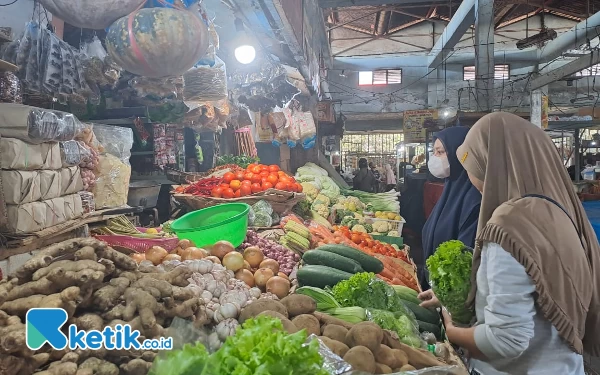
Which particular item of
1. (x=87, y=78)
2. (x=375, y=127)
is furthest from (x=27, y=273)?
(x=375, y=127)

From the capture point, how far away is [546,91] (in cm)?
1777

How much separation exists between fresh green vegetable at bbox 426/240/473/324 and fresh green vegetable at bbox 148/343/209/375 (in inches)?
55.5

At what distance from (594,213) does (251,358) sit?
7.33 m

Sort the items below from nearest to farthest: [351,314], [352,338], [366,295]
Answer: [352,338]
[351,314]
[366,295]

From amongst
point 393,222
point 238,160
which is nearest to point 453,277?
point 393,222

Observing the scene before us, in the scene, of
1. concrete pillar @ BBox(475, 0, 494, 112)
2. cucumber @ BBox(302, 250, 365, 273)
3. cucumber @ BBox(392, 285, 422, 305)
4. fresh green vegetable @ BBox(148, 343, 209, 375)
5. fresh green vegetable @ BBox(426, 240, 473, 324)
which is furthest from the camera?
concrete pillar @ BBox(475, 0, 494, 112)

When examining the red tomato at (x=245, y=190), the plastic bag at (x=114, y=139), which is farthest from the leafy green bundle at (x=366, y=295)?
the plastic bag at (x=114, y=139)

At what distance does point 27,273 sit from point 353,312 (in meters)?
1.54

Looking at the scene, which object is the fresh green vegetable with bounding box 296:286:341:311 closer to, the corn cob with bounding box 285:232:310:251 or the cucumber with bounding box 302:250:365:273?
the cucumber with bounding box 302:250:365:273

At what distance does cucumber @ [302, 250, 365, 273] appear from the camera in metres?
3.30

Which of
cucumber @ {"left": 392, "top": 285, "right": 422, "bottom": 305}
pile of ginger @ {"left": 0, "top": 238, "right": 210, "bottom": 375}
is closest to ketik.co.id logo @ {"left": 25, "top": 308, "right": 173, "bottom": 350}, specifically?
pile of ginger @ {"left": 0, "top": 238, "right": 210, "bottom": 375}

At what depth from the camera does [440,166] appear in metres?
3.66

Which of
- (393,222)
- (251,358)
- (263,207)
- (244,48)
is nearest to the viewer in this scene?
(251,358)

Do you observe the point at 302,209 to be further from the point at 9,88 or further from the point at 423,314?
the point at 9,88
